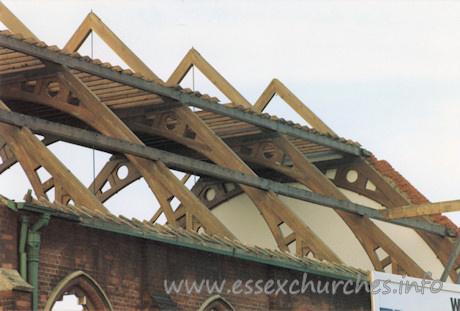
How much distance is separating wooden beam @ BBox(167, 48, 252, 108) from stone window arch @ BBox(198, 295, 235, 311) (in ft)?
20.7

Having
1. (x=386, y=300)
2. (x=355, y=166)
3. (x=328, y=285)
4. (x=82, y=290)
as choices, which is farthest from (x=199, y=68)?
(x=386, y=300)

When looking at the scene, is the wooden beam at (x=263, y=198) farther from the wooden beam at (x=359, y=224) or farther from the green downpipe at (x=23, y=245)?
the green downpipe at (x=23, y=245)

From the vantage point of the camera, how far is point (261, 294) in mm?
21375

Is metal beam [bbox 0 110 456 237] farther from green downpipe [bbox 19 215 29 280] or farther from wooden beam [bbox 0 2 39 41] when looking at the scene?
green downpipe [bbox 19 215 29 280]

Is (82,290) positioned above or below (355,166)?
below

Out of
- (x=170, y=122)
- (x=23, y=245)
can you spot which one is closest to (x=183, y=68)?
(x=170, y=122)

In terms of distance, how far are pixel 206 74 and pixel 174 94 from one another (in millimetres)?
3547

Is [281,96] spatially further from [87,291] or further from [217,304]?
[87,291]

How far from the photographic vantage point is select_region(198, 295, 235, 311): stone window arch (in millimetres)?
20031

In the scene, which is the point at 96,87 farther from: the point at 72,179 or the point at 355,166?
the point at 355,166

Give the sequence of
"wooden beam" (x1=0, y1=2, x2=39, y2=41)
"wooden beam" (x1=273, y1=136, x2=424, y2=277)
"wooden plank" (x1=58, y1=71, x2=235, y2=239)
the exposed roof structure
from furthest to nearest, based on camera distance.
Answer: "wooden beam" (x1=273, y1=136, x2=424, y2=277) → "wooden beam" (x1=0, y1=2, x2=39, y2=41) → "wooden plank" (x1=58, y1=71, x2=235, y2=239) → the exposed roof structure

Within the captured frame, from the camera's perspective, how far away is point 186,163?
850 inches

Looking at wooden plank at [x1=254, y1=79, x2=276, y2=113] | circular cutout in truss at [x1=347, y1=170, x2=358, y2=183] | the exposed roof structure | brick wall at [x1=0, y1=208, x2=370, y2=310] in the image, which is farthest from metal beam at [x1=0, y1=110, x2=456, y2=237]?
wooden plank at [x1=254, y1=79, x2=276, y2=113]

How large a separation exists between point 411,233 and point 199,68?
6.38 m
